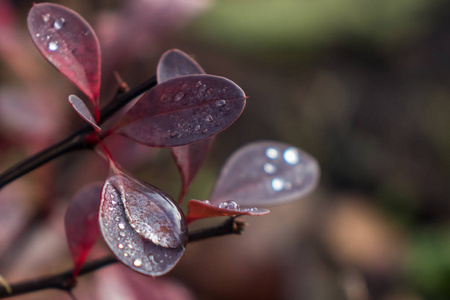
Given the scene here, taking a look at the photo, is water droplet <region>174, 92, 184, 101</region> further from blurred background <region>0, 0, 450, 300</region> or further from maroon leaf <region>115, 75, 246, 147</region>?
blurred background <region>0, 0, 450, 300</region>

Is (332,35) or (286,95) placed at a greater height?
(332,35)

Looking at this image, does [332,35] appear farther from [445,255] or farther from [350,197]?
[445,255]

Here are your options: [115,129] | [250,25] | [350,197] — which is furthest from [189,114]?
[250,25]

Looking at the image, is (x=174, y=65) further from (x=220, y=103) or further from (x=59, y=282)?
(x=59, y=282)

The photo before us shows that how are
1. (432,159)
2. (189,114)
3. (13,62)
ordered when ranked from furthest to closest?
(432,159)
(13,62)
(189,114)

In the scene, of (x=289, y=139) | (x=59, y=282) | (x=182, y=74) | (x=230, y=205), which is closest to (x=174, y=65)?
(x=182, y=74)

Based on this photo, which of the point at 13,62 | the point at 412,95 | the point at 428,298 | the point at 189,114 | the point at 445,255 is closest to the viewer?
the point at 189,114

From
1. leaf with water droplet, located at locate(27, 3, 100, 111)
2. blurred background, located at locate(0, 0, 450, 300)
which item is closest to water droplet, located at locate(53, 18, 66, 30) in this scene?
leaf with water droplet, located at locate(27, 3, 100, 111)

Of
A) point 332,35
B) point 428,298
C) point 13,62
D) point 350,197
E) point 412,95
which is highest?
point 13,62

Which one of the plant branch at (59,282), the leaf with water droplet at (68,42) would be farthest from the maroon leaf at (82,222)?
the leaf with water droplet at (68,42)
